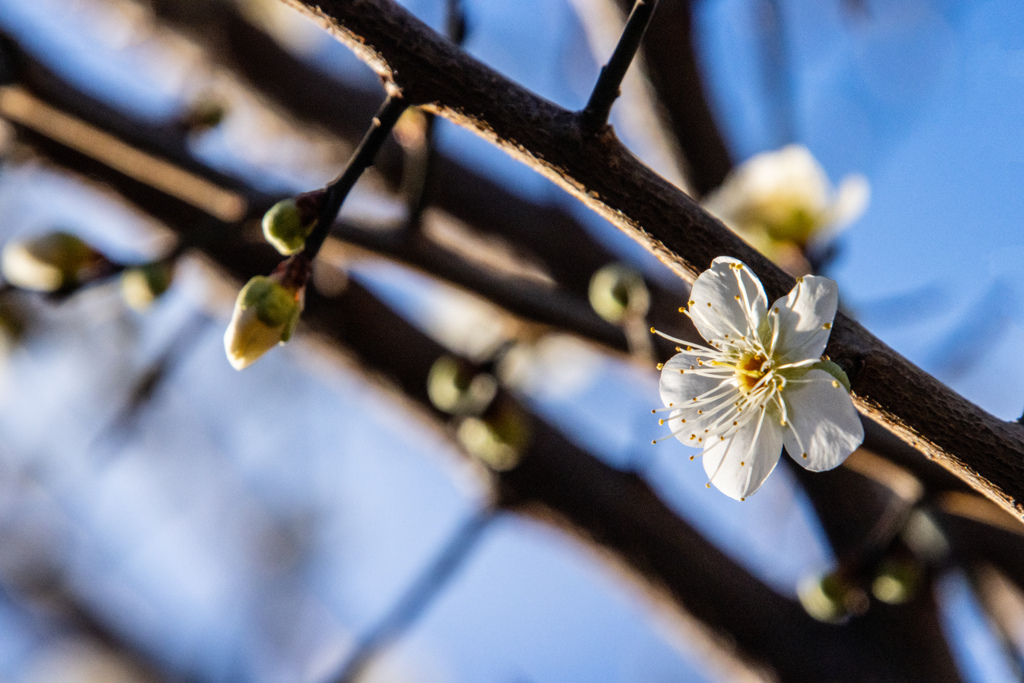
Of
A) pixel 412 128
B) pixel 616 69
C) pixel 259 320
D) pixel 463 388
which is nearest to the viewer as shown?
pixel 616 69

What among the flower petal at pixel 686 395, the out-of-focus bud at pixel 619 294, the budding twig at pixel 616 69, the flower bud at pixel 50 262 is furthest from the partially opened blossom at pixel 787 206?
the flower bud at pixel 50 262

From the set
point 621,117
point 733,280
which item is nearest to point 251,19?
point 621,117

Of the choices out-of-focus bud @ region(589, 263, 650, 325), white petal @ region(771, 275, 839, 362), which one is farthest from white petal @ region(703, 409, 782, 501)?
out-of-focus bud @ region(589, 263, 650, 325)

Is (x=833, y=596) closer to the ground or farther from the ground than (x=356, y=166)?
closer to the ground

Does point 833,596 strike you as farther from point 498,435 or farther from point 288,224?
point 288,224

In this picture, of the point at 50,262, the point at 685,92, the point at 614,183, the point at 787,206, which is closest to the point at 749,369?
the point at 614,183

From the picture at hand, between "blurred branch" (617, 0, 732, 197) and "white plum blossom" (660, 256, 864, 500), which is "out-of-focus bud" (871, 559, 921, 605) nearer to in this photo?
"white plum blossom" (660, 256, 864, 500)

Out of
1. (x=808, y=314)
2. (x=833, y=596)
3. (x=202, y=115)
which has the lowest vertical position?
(x=202, y=115)

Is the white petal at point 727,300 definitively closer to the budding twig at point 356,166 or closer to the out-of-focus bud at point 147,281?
the budding twig at point 356,166
